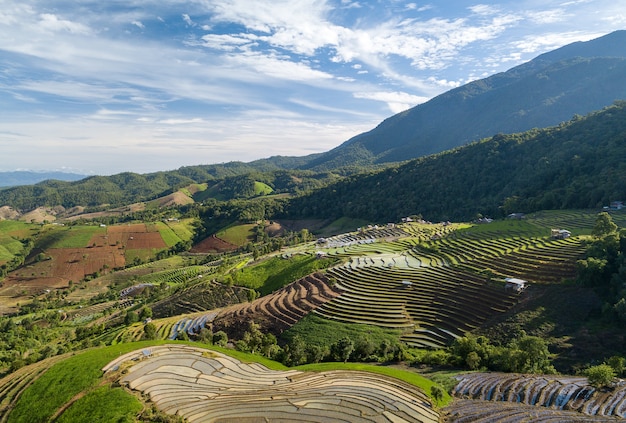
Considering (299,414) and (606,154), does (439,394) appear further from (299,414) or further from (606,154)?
(606,154)

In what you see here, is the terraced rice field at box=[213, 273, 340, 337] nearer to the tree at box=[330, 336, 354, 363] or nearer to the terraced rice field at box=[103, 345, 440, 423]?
the tree at box=[330, 336, 354, 363]

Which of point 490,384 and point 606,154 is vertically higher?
point 606,154

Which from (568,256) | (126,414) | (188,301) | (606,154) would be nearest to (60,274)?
(188,301)

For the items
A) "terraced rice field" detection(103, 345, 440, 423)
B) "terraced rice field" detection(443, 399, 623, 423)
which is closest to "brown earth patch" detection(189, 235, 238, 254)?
"terraced rice field" detection(103, 345, 440, 423)

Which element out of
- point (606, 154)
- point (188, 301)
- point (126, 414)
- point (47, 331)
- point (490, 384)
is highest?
point (606, 154)

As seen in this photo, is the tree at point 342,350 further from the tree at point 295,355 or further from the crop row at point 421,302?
the crop row at point 421,302

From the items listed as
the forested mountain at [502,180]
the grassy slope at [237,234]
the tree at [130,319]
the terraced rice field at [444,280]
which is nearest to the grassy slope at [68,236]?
the grassy slope at [237,234]
